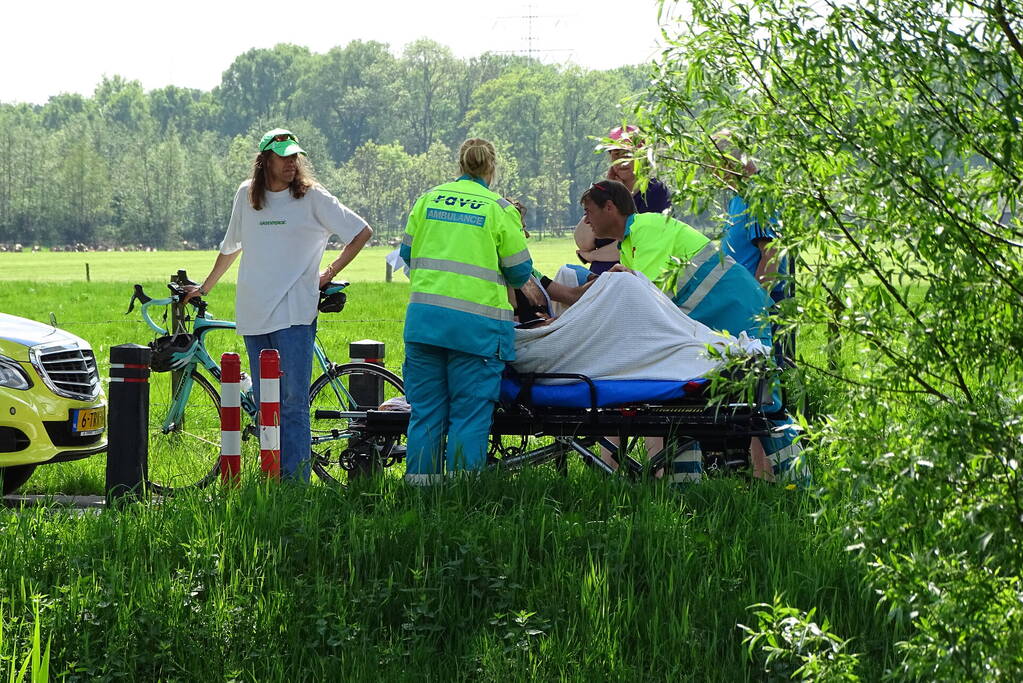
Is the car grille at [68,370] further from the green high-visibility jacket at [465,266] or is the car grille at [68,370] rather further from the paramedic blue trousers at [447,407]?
the green high-visibility jacket at [465,266]

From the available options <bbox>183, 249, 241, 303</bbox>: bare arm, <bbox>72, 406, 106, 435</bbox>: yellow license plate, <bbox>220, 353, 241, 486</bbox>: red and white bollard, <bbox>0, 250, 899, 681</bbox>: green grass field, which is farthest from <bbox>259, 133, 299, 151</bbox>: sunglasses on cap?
<bbox>0, 250, 899, 681</bbox>: green grass field

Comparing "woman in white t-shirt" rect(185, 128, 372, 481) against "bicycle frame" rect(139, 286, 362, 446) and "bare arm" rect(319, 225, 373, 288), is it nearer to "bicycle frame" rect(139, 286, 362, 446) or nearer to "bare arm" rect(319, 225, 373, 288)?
"bare arm" rect(319, 225, 373, 288)

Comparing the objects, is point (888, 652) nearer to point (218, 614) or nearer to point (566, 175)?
point (218, 614)

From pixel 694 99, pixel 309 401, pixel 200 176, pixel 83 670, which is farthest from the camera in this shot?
pixel 200 176

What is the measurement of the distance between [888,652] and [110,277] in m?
47.7

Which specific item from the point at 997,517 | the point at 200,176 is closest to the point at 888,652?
the point at 997,517

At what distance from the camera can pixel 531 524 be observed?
5977 millimetres

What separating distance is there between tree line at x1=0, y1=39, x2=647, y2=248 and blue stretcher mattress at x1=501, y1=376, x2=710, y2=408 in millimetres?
111381

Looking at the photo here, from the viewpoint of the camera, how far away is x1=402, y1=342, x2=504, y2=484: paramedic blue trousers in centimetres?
683

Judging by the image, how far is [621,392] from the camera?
6.59 m

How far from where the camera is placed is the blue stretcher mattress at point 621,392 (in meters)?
6.52

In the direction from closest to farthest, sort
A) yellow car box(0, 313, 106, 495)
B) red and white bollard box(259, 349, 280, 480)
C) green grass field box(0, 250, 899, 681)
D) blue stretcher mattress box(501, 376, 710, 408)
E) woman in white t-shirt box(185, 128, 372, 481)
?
green grass field box(0, 250, 899, 681) → blue stretcher mattress box(501, 376, 710, 408) → red and white bollard box(259, 349, 280, 480) → yellow car box(0, 313, 106, 495) → woman in white t-shirt box(185, 128, 372, 481)

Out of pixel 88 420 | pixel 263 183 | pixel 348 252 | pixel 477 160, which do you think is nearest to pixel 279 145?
pixel 263 183

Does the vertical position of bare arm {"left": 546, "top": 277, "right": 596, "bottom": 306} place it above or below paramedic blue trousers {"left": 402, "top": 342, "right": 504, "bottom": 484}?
above
